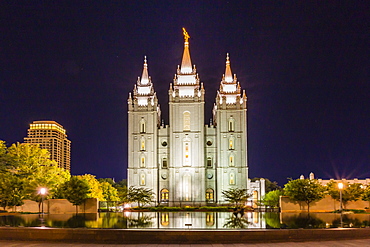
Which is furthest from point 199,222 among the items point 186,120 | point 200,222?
point 186,120

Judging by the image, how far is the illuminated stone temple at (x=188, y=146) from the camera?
6838 centimetres

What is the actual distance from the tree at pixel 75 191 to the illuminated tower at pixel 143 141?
2940cm

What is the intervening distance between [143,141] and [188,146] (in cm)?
725

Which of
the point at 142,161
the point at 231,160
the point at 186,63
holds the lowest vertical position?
the point at 142,161

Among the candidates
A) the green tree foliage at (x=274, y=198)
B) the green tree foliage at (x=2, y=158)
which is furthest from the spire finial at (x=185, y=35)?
the green tree foliage at (x=2, y=158)

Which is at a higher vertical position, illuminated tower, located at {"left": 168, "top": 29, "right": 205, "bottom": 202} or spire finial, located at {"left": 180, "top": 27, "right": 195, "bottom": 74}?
spire finial, located at {"left": 180, "top": 27, "right": 195, "bottom": 74}

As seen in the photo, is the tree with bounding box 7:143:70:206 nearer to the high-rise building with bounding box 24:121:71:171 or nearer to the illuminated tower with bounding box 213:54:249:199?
the illuminated tower with bounding box 213:54:249:199

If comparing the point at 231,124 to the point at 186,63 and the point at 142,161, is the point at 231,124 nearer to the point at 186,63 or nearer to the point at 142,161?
the point at 186,63

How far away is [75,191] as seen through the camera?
39.4 metres

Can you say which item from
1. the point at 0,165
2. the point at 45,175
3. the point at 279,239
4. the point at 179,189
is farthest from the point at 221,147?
the point at 279,239

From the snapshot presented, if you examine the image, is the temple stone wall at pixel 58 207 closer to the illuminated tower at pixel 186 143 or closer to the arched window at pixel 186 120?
the illuminated tower at pixel 186 143

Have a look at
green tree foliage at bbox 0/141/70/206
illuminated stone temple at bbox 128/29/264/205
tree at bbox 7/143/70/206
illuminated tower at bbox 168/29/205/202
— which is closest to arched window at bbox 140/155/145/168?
illuminated stone temple at bbox 128/29/264/205

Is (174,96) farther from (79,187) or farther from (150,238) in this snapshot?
(150,238)

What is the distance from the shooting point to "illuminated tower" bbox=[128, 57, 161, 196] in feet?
228
